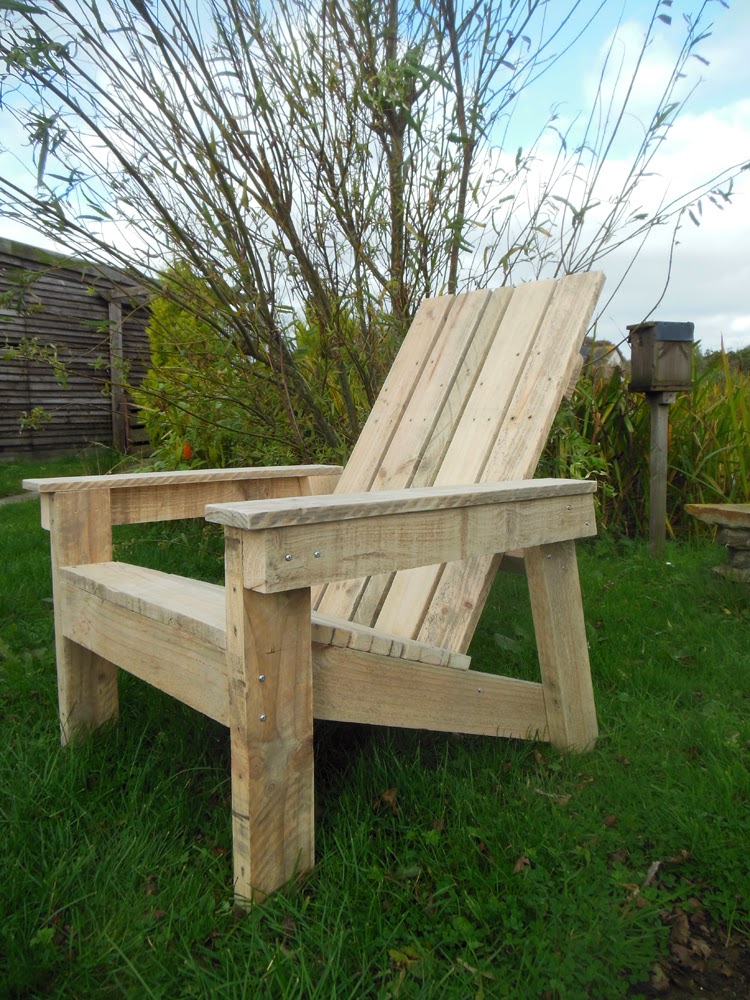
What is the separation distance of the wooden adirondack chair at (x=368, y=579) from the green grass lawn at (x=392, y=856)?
4.5 inches

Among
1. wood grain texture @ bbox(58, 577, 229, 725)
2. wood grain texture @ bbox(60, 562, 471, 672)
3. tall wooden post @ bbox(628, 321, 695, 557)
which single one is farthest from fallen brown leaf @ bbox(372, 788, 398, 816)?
tall wooden post @ bbox(628, 321, 695, 557)

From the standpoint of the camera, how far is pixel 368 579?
2035 mm

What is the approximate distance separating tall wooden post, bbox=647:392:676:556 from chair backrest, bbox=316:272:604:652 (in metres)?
1.75

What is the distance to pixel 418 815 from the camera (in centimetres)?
159

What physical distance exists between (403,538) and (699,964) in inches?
33.3

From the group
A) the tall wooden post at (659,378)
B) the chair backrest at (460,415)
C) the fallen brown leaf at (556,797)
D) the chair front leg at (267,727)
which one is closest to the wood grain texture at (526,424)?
the chair backrest at (460,415)

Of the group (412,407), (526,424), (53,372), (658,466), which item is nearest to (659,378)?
(658,466)

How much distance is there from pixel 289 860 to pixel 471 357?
58.0 inches

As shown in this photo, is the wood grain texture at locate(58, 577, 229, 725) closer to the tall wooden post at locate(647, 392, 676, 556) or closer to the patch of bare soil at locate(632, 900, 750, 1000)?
the patch of bare soil at locate(632, 900, 750, 1000)

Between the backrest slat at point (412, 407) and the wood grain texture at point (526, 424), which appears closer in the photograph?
the wood grain texture at point (526, 424)

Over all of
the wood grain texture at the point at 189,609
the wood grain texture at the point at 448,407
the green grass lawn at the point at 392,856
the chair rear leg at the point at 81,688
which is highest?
the wood grain texture at the point at 448,407

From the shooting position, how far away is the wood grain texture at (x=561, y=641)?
1.74 metres

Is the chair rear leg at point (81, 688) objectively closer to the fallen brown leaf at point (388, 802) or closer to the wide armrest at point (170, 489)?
the wide armrest at point (170, 489)

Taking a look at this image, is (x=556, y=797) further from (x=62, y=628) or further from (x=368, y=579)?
(x=62, y=628)
